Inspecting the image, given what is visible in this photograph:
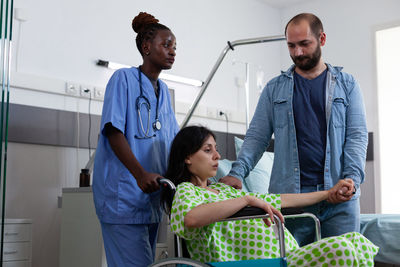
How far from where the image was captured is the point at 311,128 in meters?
2.19

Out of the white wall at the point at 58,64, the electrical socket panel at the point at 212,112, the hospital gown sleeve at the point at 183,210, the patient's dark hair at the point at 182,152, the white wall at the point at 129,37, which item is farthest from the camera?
the electrical socket panel at the point at 212,112

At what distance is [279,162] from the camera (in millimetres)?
2264

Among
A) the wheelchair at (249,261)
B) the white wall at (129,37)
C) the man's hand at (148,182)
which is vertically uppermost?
the white wall at (129,37)

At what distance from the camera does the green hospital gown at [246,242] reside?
1734 millimetres

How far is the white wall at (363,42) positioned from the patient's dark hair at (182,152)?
10.5 ft

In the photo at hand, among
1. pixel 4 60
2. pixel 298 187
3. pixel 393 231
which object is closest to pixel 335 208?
pixel 298 187

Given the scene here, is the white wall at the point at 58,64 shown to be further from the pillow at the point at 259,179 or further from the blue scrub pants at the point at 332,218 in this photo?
the blue scrub pants at the point at 332,218

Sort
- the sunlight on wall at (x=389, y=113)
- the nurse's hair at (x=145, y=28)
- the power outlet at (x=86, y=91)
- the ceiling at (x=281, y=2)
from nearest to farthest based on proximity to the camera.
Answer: the nurse's hair at (x=145, y=28) → the power outlet at (x=86, y=91) → the sunlight on wall at (x=389, y=113) → the ceiling at (x=281, y=2)

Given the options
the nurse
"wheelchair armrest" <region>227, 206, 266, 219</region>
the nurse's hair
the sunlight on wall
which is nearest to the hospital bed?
the nurse

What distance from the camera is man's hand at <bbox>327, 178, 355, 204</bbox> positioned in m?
2.01

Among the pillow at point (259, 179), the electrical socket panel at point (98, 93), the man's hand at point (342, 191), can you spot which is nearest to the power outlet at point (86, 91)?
the electrical socket panel at point (98, 93)

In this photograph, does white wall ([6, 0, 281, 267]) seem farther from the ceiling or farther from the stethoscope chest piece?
the stethoscope chest piece

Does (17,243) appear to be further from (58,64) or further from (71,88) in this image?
(58,64)

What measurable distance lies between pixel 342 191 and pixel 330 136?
25 centimetres
